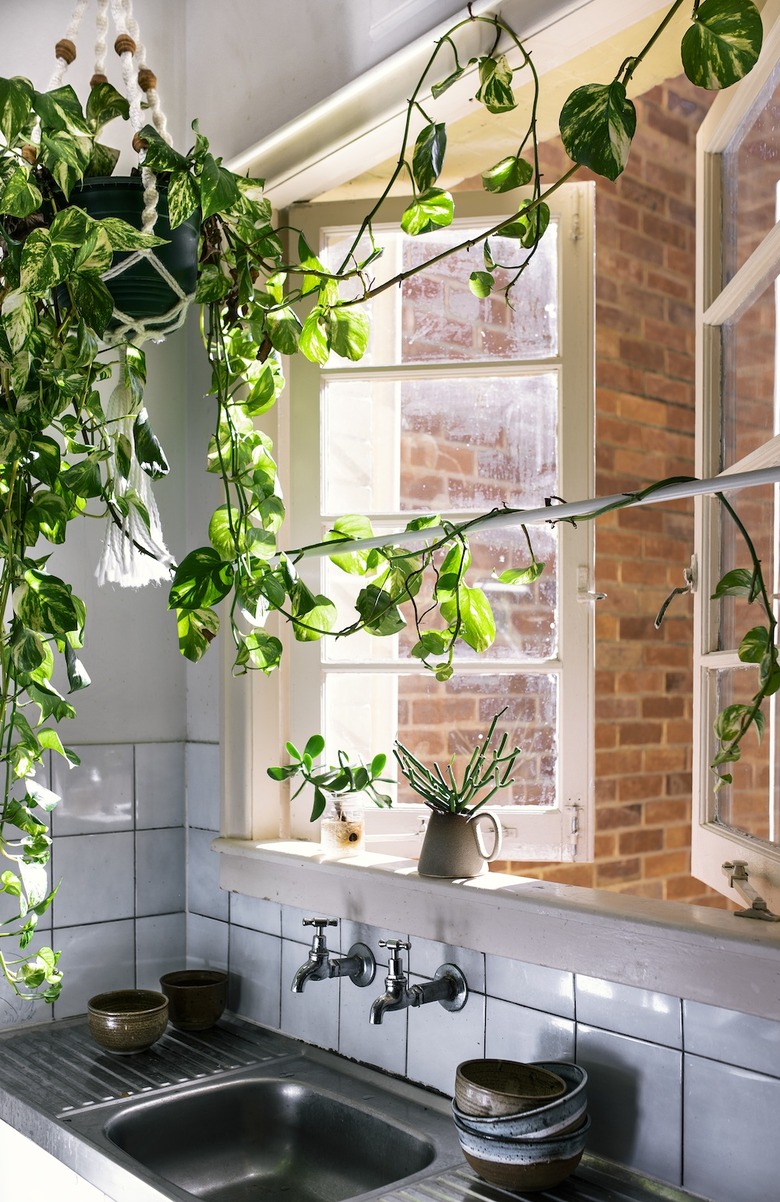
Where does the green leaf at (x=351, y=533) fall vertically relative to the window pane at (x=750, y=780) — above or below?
above

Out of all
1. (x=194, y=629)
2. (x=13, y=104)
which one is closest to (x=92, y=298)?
(x=13, y=104)

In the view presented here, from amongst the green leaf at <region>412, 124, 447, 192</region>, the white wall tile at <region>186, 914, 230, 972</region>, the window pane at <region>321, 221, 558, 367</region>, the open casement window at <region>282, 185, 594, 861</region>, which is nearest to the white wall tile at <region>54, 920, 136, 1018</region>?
the white wall tile at <region>186, 914, 230, 972</region>

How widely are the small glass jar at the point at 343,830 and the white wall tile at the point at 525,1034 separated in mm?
412

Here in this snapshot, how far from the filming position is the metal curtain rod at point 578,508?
1.19 meters

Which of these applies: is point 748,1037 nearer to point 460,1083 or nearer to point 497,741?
point 460,1083

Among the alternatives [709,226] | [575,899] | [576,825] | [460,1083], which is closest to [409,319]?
[709,226]

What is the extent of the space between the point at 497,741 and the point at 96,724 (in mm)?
808

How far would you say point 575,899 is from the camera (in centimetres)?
158

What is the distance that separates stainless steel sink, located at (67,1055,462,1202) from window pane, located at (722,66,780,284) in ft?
4.33

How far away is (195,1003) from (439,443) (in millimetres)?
1119

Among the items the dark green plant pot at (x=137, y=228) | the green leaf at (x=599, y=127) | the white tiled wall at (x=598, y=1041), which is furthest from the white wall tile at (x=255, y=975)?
the green leaf at (x=599, y=127)

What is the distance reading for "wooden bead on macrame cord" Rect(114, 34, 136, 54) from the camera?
5.03ft

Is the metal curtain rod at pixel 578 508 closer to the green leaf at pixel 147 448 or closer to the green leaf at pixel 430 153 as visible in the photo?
the green leaf at pixel 147 448

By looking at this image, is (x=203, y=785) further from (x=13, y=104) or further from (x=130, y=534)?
(x=13, y=104)
